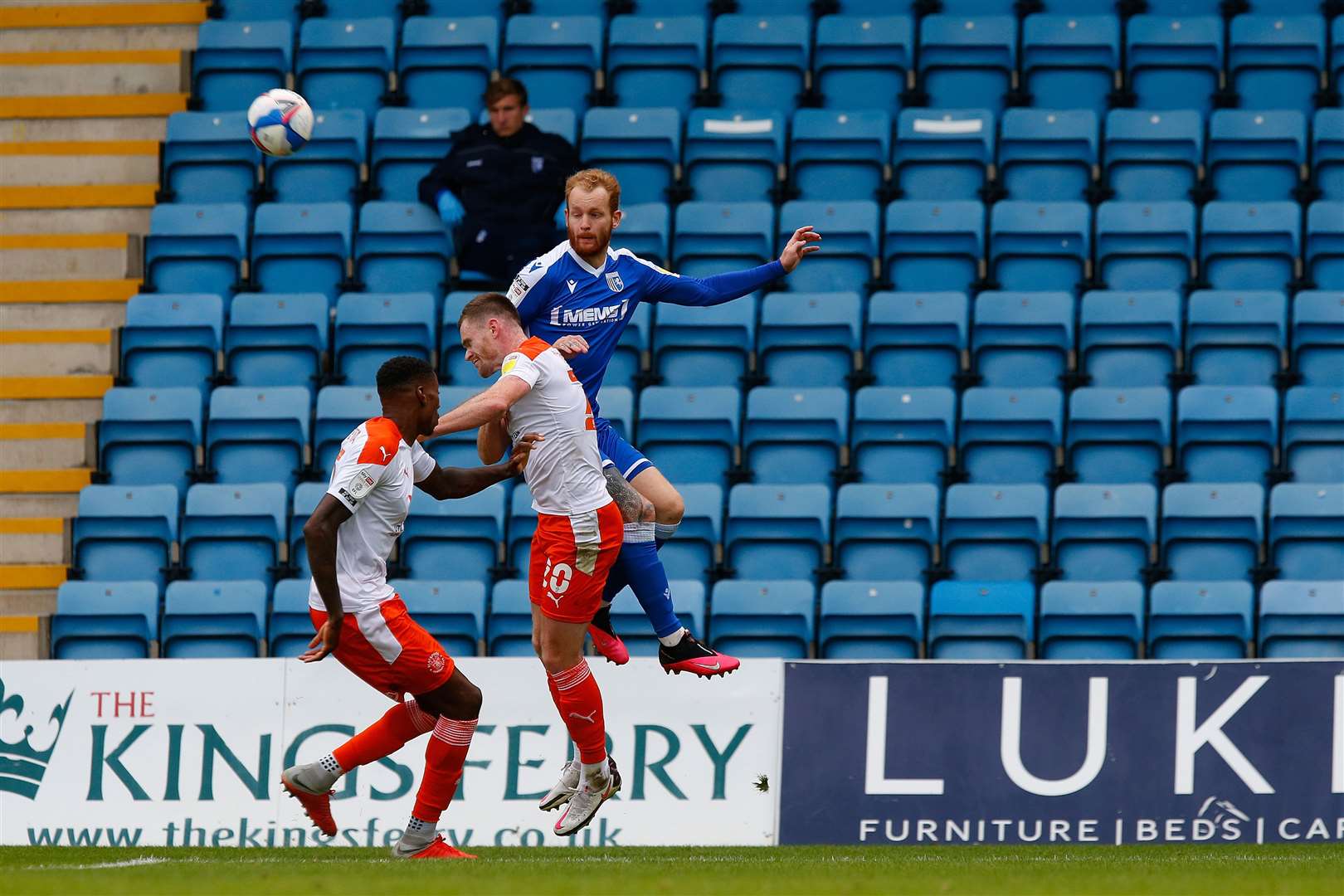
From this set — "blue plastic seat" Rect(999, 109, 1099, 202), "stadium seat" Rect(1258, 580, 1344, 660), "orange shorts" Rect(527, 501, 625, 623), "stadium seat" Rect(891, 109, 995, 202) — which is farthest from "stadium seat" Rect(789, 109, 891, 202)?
"orange shorts" Rect(527, 501, 625, 623)

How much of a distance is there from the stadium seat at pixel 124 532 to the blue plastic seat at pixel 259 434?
49 centimetres

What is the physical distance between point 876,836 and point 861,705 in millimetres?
700

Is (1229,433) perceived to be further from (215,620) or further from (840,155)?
(215,620)

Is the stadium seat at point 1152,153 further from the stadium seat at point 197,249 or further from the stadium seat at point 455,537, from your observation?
the stadium seat at point 197,249

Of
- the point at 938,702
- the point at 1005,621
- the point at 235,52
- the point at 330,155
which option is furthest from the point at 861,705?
the point at 235,52

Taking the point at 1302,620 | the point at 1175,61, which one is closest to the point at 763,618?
the point at 1302,620

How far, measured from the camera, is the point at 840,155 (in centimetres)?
1419

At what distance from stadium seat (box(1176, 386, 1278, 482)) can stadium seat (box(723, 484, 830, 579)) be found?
2.45 m

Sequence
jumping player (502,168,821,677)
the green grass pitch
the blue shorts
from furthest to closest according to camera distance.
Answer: the blue shorts → jumping player (502,168,821,677) → the green grass pitch

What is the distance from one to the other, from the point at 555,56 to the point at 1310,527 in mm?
6707

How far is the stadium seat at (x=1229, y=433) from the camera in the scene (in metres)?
12.5

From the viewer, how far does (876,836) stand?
10.2 metres

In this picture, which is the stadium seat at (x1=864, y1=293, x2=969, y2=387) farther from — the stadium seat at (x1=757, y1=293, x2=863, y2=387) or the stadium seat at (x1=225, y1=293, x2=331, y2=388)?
the stadium seat at (x1=225, y1=293, x2=331, y2=388)

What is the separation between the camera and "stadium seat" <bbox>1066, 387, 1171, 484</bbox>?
494 inches
